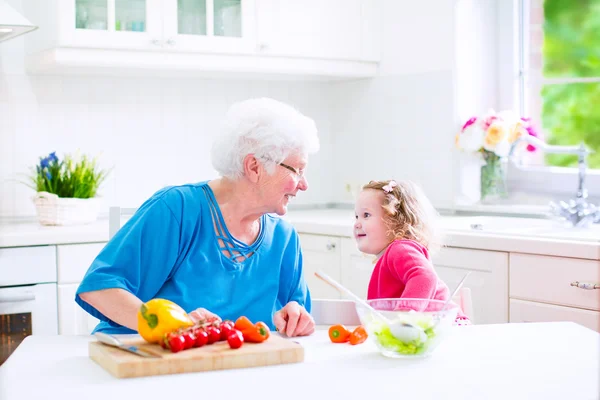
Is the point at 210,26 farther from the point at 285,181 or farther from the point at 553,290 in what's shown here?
the point at 553,290

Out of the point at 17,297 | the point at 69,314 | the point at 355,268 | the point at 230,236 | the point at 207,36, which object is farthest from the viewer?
the point at 207,36

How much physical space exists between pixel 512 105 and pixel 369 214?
4.58ft

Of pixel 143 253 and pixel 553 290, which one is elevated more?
pixel 143 253

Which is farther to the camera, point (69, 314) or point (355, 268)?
point (355, 268)

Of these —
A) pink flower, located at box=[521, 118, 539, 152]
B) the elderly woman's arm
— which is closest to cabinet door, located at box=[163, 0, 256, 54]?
pink flower, located at box=[521, 118, 539, 152]

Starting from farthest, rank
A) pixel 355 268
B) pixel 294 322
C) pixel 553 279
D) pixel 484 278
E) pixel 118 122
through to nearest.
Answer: pixel 118 122
pixel 355 268
pixel 484 278
pixel 553 279
pixel 294 322

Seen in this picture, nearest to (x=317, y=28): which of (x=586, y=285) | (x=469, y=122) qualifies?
(x=469, y=122)

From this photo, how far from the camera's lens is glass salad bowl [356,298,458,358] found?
4.94ft

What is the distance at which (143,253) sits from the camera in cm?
195

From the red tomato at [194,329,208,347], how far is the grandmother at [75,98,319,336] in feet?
1.31

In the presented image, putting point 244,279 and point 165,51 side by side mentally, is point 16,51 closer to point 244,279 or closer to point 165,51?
point 165,51

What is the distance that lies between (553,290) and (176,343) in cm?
150

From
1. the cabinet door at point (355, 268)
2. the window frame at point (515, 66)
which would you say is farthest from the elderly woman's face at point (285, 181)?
the window frame at point (515, 66)

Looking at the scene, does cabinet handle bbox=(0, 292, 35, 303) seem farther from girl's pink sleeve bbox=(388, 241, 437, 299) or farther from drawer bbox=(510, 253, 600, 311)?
drawer bbox=(510, 253, 600, 311)
